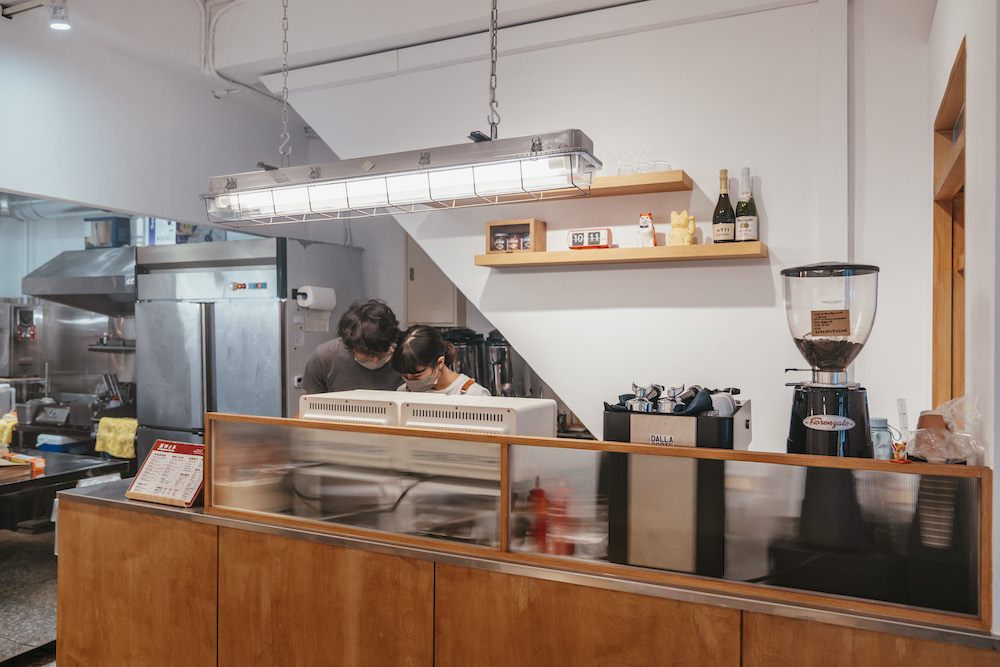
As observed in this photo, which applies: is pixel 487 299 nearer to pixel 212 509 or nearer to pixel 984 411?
pixel 212 509

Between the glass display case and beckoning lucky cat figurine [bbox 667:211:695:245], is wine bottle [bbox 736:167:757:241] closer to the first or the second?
beckoning lucky cat figurine [bbox 667:211:695:245]

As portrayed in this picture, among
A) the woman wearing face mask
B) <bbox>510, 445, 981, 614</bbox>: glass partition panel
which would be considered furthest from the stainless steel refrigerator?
<bbox>510, 445, 981, 614</bbox>: glass partition panel

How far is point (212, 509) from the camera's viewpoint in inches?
88.3

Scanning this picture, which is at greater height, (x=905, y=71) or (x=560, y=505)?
(x=905, y=71)

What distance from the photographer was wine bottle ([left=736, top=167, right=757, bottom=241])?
3008 mm

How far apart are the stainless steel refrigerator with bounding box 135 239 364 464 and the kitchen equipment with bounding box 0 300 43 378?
4.80ft

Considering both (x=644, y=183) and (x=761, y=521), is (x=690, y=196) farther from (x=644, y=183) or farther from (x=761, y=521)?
(x=761, y=521)

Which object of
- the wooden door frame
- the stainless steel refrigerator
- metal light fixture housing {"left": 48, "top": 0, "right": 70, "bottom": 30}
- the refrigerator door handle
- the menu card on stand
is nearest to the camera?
the menu card on stand

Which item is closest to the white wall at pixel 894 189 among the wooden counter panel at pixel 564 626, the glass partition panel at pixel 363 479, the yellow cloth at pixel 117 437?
the wooden counter panel at pixel 564 626

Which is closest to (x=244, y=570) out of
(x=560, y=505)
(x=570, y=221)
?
(x=560, y=505)

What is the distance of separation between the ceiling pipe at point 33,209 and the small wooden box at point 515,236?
343 cm

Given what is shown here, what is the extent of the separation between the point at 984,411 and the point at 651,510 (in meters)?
0.72

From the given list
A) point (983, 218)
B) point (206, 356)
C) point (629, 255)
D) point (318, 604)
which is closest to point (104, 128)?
point (206, 356)

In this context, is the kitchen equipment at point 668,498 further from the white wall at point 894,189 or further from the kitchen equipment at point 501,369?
the kitchen equipment at point 501,369
